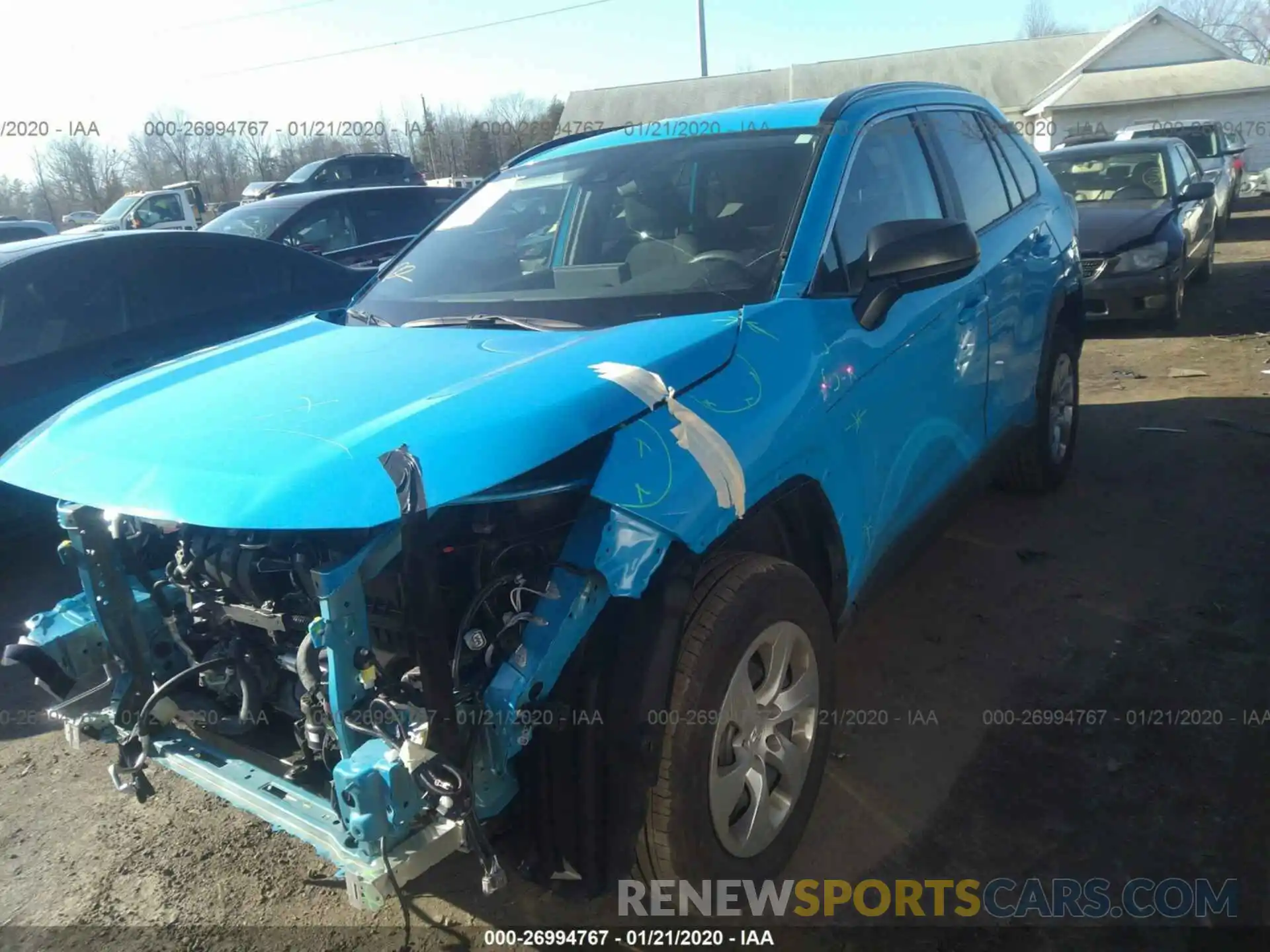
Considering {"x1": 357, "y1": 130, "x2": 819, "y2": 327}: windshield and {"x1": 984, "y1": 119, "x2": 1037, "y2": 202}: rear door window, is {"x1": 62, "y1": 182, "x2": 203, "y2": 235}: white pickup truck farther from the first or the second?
{"x1": 984, "y1": 119, "x2": 1037, "y2": 202}: rear door window

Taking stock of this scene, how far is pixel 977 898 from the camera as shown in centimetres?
241

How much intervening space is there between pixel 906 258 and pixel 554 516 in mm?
1266

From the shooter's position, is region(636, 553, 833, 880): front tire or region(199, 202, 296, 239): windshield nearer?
region(636, 553, 833, 880): front tire

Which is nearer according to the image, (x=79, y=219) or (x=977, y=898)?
(x=977, y=898)

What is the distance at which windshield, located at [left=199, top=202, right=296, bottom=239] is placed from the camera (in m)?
8.53

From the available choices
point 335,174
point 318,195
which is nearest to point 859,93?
point 318,195

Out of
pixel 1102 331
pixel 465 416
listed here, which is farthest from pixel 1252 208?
pixel 465 416

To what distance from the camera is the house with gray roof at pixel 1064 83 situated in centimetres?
2577

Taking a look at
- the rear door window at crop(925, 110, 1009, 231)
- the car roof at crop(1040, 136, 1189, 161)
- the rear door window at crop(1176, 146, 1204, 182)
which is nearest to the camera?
the rear door window at crop(925, 110, 1009, 231)

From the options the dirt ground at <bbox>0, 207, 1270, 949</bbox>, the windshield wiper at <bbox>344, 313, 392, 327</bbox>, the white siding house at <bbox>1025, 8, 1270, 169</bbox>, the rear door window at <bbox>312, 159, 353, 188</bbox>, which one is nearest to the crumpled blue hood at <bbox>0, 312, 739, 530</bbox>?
the windshield wiper at <bbox>344, 313, 392, 327</bbox>

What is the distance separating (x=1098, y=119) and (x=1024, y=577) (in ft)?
91.0

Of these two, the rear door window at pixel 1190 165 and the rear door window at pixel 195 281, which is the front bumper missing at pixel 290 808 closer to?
the rear door window at pixel 195 281

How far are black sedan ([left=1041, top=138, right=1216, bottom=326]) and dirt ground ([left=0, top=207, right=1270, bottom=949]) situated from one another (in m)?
3.89

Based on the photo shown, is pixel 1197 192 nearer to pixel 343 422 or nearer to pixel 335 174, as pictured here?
pixel 343 422
